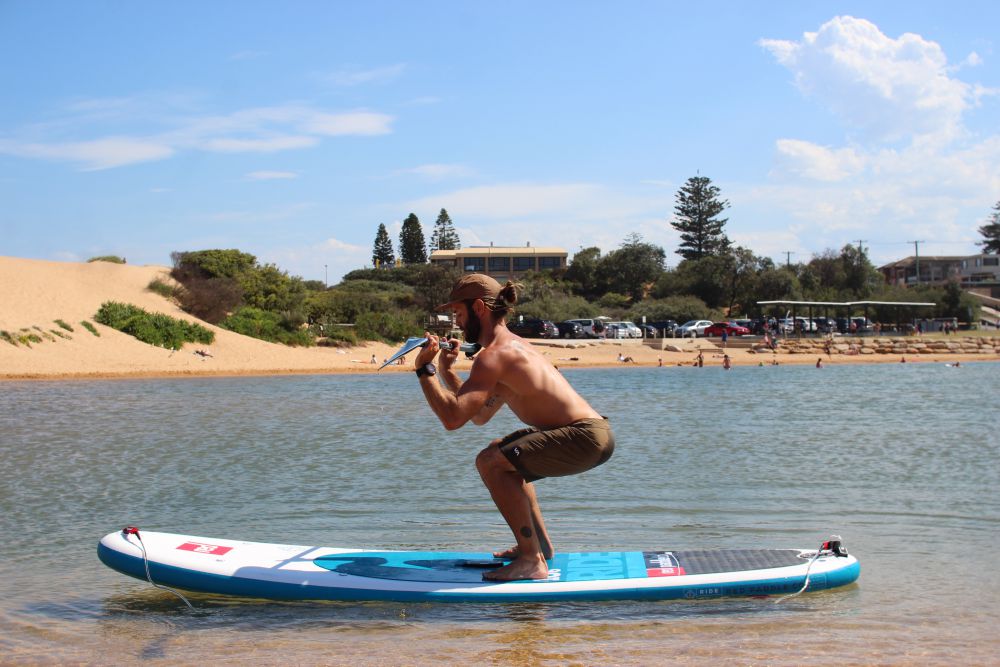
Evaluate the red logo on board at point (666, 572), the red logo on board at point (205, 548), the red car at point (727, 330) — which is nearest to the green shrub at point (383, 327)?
the red car at point (727, 330)

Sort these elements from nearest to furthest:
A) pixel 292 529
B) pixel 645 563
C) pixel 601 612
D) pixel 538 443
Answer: pixel 538 443 → pixel 601 612 → pixel 645 563 → pixel 292 529

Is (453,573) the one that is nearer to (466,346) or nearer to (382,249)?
(466,346)

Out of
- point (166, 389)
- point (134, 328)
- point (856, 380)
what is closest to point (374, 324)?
point (134, 328)

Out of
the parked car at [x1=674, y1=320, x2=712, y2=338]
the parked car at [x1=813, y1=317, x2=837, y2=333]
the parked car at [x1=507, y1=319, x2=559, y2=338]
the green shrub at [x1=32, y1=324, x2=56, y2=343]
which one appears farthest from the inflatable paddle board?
the parked car at [x1=813, y1=317, x2=837, y2=333]

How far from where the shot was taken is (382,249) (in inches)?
4476

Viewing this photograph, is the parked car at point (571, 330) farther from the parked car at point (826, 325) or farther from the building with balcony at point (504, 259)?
the building with balcony at point (504, 259)

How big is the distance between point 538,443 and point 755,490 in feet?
22.2

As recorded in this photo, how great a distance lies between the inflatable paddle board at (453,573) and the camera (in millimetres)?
6734

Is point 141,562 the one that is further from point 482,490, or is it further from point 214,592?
point 482,490

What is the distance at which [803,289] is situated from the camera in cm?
8481

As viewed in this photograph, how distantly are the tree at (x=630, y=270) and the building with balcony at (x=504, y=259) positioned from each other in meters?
19.0

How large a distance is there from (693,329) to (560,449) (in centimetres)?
5878

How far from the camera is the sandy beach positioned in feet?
123

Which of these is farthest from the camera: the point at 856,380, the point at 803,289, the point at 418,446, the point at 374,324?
the point at 803,289
